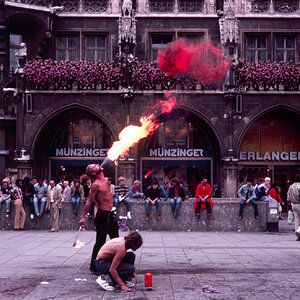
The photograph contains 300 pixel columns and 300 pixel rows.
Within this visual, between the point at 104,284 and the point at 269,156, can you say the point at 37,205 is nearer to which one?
the point at 104,284

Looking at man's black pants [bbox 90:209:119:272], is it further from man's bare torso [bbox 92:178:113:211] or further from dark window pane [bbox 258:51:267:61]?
dark window pane [bbox 258:51:267:61]

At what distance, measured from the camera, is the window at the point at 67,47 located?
25.8 m

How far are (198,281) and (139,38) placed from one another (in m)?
18.3

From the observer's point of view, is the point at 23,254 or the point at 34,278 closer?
the point at 34,278

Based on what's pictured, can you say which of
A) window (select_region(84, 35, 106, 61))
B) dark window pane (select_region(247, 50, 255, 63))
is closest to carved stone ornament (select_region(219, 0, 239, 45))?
dark window pane (select_region(247, 50, 255, 63))

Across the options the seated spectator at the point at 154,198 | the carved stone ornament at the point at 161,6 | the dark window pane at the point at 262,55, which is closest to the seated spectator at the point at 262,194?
the seated spectator at the point at 154,198

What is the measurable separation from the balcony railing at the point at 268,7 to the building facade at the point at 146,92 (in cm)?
5

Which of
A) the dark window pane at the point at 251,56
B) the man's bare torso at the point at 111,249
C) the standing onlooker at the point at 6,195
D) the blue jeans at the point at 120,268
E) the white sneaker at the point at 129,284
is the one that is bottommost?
the white sneaker at the point at 129,284

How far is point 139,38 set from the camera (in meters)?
25.3

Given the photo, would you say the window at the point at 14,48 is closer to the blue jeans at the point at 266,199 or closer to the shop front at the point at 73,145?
the shop front at the point at 73,145

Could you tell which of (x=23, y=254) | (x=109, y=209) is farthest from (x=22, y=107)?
(x=109, y=209)

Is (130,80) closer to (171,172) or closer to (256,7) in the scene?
(171,172)

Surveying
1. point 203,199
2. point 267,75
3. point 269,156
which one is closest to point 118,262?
point 203,199

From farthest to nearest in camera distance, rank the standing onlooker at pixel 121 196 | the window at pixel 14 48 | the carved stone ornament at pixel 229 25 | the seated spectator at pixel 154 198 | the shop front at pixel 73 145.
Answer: the shop front at pixel 73 145 < the window at pixel 14 48 < the carved stone ornament at pixel 229 25 < the seated spectator at pixel 154 198 < the standing onlooker at pixel 121 196
